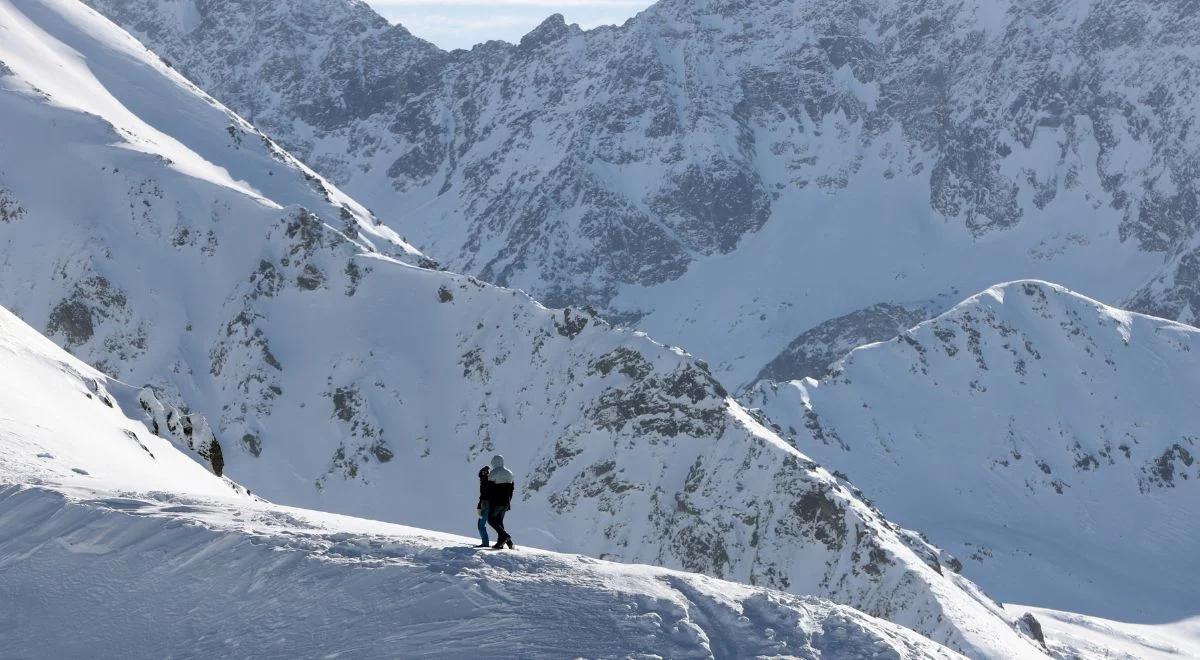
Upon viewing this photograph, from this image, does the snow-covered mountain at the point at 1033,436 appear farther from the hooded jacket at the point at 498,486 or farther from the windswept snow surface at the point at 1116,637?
the hooded jacket at the point at 498,486

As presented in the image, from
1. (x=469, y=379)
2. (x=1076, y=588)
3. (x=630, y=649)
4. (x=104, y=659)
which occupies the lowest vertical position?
(x=1076, y=588)

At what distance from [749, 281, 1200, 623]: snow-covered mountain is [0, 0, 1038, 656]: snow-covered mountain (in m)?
40.4

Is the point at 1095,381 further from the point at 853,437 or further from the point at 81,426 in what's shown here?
the point at 81,426

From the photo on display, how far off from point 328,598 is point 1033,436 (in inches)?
5593

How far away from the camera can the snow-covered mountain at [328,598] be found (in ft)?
64.5

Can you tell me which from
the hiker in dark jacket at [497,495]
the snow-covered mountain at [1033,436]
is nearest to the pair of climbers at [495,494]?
the hiker in dark jacket at [497,495]

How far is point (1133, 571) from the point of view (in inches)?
5423

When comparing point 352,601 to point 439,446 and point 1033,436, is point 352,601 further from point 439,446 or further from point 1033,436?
Answer: point 1033,436

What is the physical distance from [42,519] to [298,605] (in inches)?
224

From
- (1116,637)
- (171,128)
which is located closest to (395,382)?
(171,128)

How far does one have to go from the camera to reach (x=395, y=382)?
325 feet

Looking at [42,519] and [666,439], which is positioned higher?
[42,519]

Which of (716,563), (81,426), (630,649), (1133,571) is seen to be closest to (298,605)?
(630,649)

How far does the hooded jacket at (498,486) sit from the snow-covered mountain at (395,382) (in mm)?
58401
